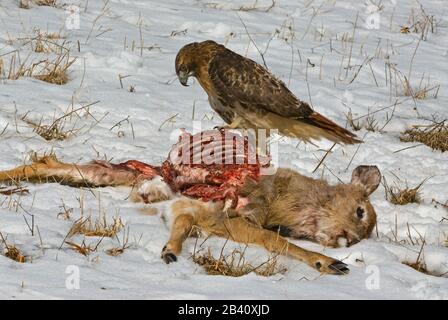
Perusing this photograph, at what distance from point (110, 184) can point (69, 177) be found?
0.28m

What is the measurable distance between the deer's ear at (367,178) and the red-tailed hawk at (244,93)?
118cm

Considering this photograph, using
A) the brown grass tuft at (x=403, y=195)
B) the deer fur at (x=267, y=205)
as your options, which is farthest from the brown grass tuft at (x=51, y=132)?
the brown grass tuft at (x=403, y=195)

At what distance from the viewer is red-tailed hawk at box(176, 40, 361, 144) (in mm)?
7328

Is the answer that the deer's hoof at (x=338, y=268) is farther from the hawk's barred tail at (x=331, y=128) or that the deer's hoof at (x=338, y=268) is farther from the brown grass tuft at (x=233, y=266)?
the hawk's barred tail at (x=331, y=128)

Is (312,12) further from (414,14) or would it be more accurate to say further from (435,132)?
(435,132)

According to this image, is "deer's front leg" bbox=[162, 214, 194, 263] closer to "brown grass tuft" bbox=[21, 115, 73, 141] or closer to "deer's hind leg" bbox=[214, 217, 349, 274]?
"deer's hind leg" bbox=[214, 217, 349, 274]

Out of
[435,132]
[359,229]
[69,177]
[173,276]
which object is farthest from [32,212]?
[435,132]

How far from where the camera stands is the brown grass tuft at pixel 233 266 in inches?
201

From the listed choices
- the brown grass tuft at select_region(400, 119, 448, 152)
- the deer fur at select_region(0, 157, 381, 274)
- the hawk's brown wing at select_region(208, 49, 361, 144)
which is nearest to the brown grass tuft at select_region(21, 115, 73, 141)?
the deer fur at select_region(0, 157, 381, 274)

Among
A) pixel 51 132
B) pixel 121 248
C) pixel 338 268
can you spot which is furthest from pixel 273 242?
pixel 51 132

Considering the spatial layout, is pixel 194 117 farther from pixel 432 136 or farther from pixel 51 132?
pixel 432 136

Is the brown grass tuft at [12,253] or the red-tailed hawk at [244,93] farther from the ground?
the red-tailed hawk at [244,93]

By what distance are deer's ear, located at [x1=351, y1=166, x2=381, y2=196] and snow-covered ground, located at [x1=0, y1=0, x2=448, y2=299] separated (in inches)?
11.2

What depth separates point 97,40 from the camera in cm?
1034
